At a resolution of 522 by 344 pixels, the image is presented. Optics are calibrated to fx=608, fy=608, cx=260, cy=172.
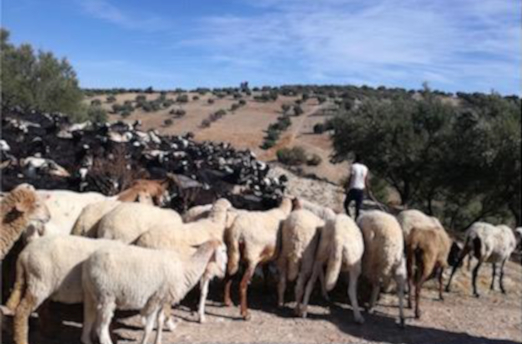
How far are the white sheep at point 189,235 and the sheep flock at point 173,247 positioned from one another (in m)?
0.02

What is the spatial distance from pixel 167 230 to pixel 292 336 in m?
2.34

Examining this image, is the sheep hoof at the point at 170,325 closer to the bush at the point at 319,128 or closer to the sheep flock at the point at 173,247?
the sheep flock at the point at 173,247

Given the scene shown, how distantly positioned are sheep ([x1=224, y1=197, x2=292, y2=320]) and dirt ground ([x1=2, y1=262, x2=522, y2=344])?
1.60 ft

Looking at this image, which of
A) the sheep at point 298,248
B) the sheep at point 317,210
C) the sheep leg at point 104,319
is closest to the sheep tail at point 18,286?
the sheep leg at point 104,319

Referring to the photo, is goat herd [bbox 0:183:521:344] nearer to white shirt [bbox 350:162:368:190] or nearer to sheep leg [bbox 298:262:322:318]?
sheep leg [bbox 298:262:322:318]

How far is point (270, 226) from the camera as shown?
30.6 feet

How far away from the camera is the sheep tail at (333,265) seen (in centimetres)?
905

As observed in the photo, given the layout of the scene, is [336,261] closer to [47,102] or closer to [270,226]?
[270,226]

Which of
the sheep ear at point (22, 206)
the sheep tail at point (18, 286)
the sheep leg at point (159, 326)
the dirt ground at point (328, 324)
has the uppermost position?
the sheep ear at point (22, 206)

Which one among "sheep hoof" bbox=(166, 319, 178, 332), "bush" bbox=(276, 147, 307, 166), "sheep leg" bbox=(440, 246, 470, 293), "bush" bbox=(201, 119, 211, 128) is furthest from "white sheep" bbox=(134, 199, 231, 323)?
"bush" bbox=(201, 119, 211, 128)

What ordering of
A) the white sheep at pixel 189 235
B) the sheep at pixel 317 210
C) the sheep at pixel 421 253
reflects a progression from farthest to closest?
the sheep at pixel 317 210 → the sheep at pixel 421 253 → the white sheep at pixel 189 235

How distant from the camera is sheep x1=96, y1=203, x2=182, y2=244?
7762 mm

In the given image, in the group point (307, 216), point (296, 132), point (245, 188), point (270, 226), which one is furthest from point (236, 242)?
point (296, 132)

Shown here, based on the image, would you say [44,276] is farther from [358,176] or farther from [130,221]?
[358,176]
